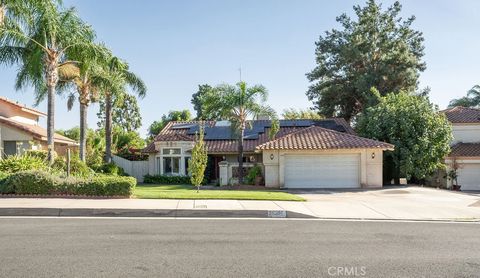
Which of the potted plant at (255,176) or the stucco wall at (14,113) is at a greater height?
the stucco wall at (14,113)

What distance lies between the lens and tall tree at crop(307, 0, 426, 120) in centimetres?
3841

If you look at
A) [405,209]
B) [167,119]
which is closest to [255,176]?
[405,209]

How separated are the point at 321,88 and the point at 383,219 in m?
31.5

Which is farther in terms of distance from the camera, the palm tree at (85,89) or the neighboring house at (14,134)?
the neighboring house at (14,134)

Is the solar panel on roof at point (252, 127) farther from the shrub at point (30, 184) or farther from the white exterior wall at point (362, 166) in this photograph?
the shrub at point (30, 184)

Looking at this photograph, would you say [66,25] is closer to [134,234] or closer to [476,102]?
[134,234]

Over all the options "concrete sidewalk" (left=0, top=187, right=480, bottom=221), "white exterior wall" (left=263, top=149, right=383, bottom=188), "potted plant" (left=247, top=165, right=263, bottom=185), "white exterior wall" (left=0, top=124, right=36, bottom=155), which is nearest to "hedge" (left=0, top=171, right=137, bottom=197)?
"concrete sidewalk" (left=0, top=187, right=480, bottom=221)

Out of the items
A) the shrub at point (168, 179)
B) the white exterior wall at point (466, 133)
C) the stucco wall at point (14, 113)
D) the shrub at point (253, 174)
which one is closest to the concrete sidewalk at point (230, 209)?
the shrub at point (253, 174)

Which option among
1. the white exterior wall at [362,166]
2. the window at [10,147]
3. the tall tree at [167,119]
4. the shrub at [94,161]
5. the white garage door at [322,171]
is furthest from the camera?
the tall tree at [167,119]

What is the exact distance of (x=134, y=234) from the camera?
9086mm

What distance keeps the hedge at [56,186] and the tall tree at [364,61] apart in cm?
2716

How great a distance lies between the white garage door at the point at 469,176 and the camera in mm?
30109

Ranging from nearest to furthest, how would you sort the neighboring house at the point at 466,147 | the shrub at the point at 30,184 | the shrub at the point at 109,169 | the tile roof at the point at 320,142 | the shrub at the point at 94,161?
the shrub at the point at 30,184, the tile roof at the point at 320,142, the shrub at the point at 109,169, the shrub at the point at 94,161, the neighboring house at the point at 466,147

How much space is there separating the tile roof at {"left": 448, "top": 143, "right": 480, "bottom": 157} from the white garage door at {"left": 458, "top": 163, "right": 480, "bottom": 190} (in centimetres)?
81
